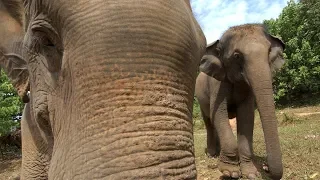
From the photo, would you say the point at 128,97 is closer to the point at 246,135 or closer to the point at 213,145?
the point at 246,135

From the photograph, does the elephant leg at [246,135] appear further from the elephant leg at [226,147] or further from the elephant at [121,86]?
the elephant at [121,86]

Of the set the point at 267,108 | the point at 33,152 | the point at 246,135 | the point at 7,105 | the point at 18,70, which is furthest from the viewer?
the point at 7,105

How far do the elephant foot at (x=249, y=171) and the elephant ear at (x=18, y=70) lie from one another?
431 cm

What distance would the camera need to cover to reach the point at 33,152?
8.75 feet

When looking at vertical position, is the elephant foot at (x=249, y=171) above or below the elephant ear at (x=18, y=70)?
below

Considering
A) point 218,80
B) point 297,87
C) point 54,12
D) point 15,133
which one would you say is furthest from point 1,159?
→ point 297,87

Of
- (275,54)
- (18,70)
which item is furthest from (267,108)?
(18,70)

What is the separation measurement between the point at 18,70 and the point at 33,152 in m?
0.58

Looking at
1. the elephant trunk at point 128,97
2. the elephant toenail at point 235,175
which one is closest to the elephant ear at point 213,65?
the elephant toenail at point 235,175

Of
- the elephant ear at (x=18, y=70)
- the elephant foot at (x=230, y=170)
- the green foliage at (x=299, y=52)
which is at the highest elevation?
the green foliage at (x=299, y=52)

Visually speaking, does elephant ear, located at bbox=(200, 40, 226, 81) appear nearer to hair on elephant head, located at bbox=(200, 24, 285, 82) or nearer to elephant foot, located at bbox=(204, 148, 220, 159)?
hair on elephant head, located at bbox=(200, 24, 285, 82)

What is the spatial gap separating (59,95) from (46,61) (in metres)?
0.18

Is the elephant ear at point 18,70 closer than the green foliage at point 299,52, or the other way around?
the elephant ear at point 18,70

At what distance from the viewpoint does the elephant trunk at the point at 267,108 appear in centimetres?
476
